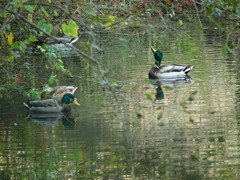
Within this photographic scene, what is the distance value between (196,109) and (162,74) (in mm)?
5392

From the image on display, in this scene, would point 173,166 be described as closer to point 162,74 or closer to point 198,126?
point 198,126

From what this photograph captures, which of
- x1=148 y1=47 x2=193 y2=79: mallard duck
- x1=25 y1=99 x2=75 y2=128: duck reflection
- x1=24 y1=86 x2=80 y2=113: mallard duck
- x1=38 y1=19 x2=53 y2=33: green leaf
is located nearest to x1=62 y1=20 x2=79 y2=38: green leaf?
x1=38 y1=19 x2=53 y2=33: green leaf

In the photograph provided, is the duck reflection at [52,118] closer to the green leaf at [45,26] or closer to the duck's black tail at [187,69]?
the duck's black tail at [187,69]

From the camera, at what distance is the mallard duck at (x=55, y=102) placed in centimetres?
1353

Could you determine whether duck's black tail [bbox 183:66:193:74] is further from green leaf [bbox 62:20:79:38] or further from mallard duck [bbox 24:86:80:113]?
green leaf [bbox 62:20:79:38]

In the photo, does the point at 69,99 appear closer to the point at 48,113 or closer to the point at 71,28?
the point at 48,113

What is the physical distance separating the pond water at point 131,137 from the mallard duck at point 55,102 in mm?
208

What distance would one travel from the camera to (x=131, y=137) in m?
10.8

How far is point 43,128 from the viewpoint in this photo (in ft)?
39.7

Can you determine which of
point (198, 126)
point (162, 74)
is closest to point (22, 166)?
point (198, 126)

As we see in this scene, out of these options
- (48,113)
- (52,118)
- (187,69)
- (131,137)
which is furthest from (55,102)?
(187,69)

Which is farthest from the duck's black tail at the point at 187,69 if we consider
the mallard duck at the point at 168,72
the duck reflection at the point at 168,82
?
Answer: the duck reflection at the point at 168,82

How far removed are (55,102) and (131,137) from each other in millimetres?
3558

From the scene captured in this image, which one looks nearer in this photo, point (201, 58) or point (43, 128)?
point (43, 128)
